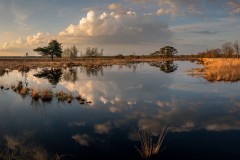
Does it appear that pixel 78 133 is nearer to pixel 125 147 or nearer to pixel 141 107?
pixel 125 147

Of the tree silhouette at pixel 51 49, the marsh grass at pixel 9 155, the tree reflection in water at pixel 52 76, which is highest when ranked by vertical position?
the tree silhouette at pixel 51 49

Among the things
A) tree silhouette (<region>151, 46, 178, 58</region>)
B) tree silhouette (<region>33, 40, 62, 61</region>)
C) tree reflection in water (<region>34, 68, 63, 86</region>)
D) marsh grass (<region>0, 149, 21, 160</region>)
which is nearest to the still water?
marsh grass (<region>0, 149, 21, 160</region>)

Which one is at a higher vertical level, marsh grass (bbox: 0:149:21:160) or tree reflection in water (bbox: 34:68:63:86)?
tree reflection in water (bbox: 34:68:63:86)

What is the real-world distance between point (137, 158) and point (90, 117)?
19.9 ft

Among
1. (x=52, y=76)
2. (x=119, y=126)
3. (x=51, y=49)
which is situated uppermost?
(x=51, y=49)

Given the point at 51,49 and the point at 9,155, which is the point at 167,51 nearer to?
the point at 51,49

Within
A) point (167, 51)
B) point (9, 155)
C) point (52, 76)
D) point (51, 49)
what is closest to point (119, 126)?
point (9, 155)

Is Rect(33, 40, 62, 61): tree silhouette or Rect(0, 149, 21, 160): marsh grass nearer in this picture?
Rect(0, 149, 21, 160): marsh grass

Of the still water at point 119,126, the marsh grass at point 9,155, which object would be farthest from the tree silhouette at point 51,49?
the marsh grass at point 9,155

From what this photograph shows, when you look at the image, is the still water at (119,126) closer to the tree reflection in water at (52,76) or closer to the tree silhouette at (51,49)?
the tree reflection in water at (52,76)

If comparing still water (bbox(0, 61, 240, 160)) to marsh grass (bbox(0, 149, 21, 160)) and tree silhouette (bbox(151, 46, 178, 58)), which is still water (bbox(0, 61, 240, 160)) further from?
tree silhouette (bbox(151, 46, 178, 58))

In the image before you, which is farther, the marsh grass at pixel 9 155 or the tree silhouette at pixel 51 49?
the tree silhouette at pixel 51 49

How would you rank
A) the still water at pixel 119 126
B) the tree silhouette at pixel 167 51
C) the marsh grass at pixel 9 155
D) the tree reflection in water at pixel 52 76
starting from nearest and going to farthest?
the marsh grass at pixel 9 155 < the still water at pixel 119 126 < the tree reflection in water at pixel 52 76 < the tree silhouette at pixel 167 51

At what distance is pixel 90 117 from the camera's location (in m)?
15.3
